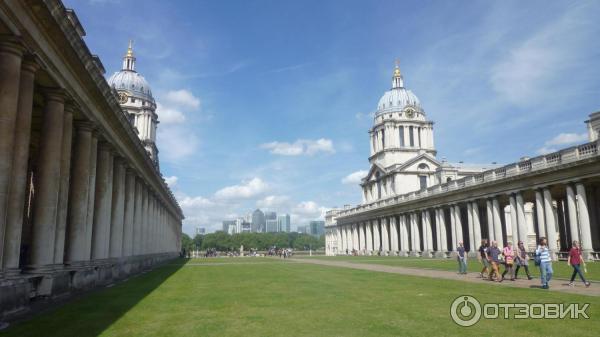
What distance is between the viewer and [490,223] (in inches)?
2244

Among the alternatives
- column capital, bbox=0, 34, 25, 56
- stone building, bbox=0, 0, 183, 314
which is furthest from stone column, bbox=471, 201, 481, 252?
column capital, bbox=0, 34, 25, 56

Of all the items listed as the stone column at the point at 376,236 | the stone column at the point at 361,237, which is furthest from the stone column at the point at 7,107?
the stone column at the point at 361,237

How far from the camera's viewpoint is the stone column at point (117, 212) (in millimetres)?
28547

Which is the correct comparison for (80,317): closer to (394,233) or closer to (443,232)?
(443,232)

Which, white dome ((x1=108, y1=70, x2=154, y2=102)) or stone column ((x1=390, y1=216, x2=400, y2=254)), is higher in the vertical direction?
white dome ((x1=108, y1=70, x2=154, y2=102))

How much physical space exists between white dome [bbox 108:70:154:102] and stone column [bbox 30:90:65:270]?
87.2m

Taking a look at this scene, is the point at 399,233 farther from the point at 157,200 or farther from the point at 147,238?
the point at 147,238

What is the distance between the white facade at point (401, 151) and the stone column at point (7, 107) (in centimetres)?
9208

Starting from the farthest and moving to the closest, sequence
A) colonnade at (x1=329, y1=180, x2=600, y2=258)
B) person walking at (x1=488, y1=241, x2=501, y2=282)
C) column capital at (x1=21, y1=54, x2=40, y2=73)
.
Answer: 1. colonnade at (x1=329, y1=180, x2=600, y2=258)
2. person walking at (x1=488, y1=241, x2=501, y2=282)
3. column capital at (x1=21, y1=54, x2=40, y2=73)

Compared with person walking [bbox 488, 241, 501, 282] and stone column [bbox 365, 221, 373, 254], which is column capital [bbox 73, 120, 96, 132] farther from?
stone column [bbox 365, 221, 373, 254]

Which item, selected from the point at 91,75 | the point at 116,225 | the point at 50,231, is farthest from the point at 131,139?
the point at 50,231

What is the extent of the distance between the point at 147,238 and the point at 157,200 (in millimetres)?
11709

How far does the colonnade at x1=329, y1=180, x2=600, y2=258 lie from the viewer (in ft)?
147

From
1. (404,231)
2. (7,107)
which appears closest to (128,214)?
(7,107)
